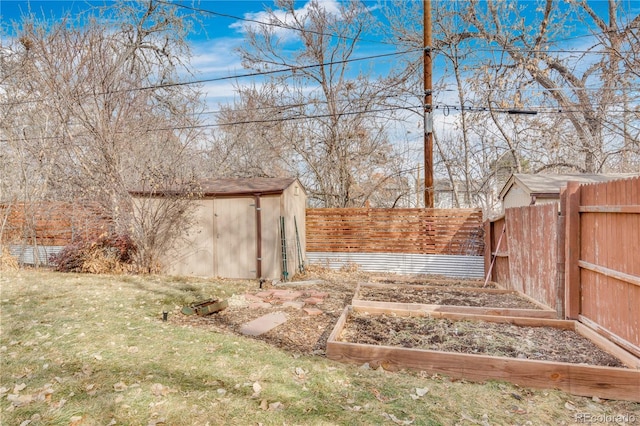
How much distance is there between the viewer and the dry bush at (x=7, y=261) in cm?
770

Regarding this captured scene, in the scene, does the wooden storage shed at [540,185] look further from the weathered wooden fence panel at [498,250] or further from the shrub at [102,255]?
the shrub at [102,255]

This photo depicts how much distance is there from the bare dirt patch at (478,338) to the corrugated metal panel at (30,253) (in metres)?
8.59

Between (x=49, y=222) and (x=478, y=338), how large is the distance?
10.5m

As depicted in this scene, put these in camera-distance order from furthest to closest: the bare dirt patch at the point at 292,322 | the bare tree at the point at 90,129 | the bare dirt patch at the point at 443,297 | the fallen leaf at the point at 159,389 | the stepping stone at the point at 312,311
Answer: the bare tree at the point at 90,129
the bare dirt patch at the point at 443,297
the stepping stone at the point at 312,311
the bare dirt patch at the point at 292,322
the fallen leaf at the point at 159,389

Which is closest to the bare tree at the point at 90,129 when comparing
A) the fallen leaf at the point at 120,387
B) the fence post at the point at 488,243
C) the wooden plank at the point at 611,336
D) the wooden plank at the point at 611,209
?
the fallen leaf at the point at 120,387

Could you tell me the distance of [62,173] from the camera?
8273 millimetres

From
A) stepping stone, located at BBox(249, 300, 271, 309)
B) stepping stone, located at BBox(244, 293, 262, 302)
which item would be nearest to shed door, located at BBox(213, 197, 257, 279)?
stepping stone, located at BBox(244, 293, 262, 302)

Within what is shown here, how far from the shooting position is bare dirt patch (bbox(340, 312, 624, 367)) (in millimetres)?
2920

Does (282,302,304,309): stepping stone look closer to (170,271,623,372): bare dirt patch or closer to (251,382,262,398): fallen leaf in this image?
(170,271,623,372): bare dirt patch

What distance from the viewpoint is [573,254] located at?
12.1 feet

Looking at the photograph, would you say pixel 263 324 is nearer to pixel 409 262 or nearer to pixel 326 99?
pixel 409 262

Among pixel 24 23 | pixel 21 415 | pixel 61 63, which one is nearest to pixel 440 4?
pixel 61 63

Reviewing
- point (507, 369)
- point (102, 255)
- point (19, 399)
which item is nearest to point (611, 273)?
point (507, 369)

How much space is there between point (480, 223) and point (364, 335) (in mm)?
6093
